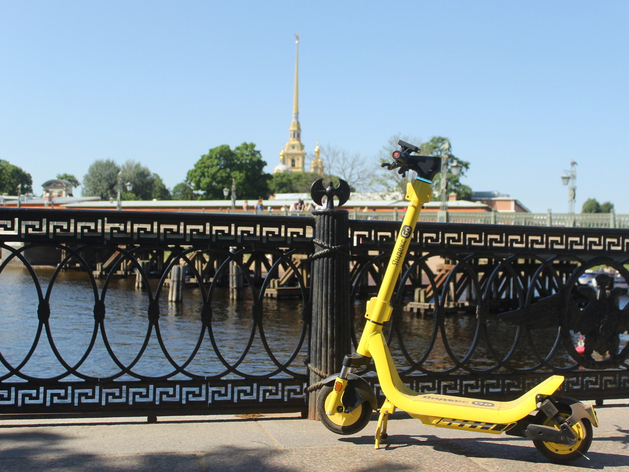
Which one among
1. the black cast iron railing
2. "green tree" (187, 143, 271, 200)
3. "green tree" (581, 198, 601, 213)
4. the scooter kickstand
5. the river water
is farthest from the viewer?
"green tree" (581, 198, 601, 213)

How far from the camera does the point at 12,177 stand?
95.4m

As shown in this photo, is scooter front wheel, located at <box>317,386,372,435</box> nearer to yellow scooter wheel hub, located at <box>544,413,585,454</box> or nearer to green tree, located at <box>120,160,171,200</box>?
yellow scooter wheel hub, located at <box>544,413,585,454</box>

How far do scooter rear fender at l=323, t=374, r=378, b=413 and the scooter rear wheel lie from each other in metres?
0.88

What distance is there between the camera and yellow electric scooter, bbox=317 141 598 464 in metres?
3.16

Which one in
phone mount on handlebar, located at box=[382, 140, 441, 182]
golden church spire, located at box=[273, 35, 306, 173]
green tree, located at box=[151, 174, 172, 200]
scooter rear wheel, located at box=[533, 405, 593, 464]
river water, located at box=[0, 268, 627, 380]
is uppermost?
golden church spire, located at box=[273, 35, 306, 173]

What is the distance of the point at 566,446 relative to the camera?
3164 mm

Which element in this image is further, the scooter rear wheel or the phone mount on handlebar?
the phone mount on handlebar

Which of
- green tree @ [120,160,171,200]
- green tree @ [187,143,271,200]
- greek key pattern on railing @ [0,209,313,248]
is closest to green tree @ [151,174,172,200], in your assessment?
green tree @ [120,160,171,200]

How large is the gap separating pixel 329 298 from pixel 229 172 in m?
79.1

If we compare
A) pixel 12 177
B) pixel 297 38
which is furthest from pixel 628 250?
pixel 297 38

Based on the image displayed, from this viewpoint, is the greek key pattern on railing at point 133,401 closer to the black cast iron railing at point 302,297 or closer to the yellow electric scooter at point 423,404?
the black cast iron railing at point 302,297

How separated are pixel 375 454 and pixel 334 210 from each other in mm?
1435

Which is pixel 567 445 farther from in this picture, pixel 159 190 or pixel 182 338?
pixel 159 190

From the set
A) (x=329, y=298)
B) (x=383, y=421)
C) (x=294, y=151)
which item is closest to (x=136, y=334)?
(x=329, y=298)
